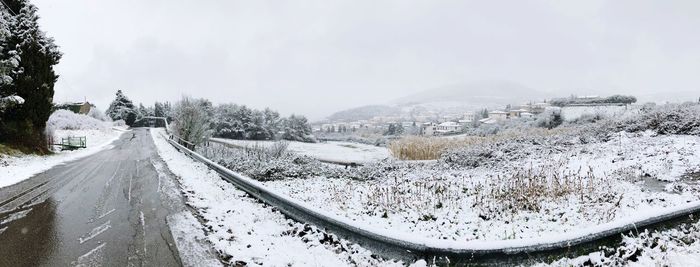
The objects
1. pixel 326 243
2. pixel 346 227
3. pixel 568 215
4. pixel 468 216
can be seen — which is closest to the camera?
pixel 346 227

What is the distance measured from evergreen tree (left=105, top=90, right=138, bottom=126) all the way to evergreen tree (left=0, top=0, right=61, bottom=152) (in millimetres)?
73567

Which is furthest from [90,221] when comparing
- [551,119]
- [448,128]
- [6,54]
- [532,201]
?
[448,128]

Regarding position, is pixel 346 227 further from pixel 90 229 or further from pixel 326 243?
pixel 90 229

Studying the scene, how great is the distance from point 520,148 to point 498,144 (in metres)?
1.72

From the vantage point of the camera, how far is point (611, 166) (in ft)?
37.9

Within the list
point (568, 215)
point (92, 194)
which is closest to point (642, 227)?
point (568, 215)

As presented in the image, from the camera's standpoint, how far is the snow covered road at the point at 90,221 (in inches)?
218

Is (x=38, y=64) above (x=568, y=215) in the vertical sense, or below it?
above

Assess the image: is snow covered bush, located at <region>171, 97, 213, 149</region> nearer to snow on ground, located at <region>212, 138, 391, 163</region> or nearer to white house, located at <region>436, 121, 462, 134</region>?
snow on ground, located at <region>212, 138, 391, 163</region>

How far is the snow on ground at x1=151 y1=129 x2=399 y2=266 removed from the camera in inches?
214

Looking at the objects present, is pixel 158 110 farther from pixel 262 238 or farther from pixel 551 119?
pixel 262 238

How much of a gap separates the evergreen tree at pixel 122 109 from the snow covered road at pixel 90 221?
86.5m

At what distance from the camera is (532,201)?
25.6 feet

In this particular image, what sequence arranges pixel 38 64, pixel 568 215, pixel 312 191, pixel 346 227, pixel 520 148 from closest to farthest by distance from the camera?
pixel 346 227 < pixel 568 215 < pixel 312 191 < pixel 520 148 < pixel 38 64
